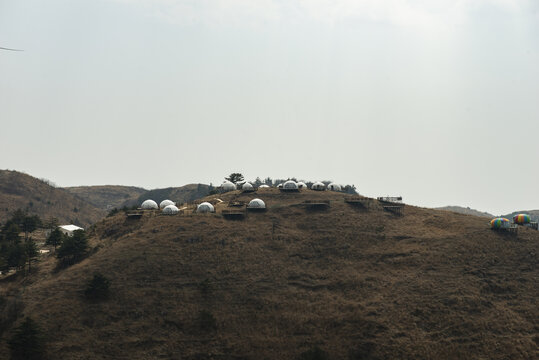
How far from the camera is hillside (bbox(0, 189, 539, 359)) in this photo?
66.4 meters

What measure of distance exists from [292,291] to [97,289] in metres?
32.6

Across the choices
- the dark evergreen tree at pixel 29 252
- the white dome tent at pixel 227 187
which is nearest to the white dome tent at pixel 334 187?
the white dome tent at pixel 227 187

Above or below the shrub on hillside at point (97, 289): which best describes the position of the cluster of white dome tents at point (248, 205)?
above

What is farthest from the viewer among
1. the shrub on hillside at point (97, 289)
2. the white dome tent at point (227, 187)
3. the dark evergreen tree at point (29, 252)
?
the white dome tent at point (227, 187)

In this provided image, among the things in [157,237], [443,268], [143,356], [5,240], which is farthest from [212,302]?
[5,240]

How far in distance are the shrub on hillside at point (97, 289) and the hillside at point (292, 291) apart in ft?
5.50

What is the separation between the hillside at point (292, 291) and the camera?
66.4m

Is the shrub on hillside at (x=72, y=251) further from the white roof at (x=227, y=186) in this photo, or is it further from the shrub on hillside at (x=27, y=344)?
the white roof at (x=227, y=186)

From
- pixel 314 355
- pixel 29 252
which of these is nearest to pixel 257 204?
pixel 29 252

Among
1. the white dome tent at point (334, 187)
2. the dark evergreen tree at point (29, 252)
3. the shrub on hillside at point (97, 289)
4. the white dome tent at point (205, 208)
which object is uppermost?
the white dome tent at point (334, 187)

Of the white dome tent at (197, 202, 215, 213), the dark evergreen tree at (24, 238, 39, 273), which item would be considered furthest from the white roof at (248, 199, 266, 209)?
the dark evergreen tree at (24, 238, 39, 273)

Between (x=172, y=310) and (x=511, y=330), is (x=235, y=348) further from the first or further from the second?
(x=511, y=330)

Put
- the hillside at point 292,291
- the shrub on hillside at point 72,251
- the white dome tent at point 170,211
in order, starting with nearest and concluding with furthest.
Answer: the hillside at point 292,291, the shrub on hillside at point 72,251, the white dome tent at point 170,211

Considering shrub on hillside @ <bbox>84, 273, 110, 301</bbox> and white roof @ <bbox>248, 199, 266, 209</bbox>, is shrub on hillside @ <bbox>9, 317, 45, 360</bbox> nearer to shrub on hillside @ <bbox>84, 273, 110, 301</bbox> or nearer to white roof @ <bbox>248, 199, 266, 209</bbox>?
shrub on hillside @ <bbox>84, 273, 110, 301</bbox>
